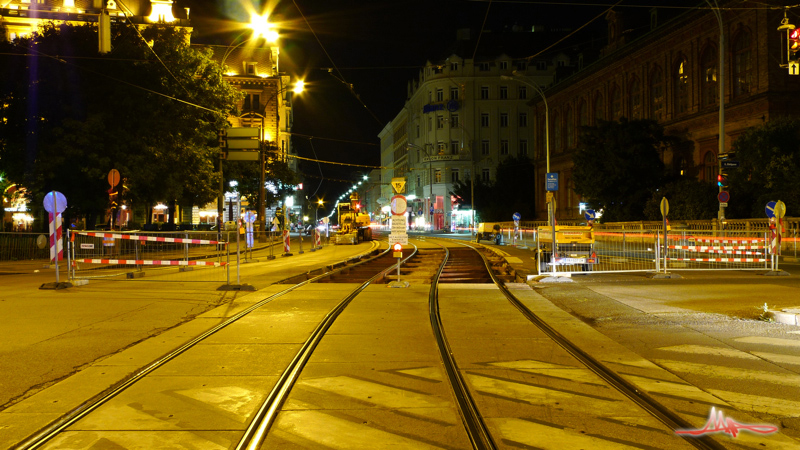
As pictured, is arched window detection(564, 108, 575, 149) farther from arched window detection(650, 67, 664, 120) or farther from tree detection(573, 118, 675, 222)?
tree detection(573, 118, 675, 222)

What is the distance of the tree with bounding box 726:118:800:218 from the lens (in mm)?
31453

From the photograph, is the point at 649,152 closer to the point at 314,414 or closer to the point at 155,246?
the point at 155,246

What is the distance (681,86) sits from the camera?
49312 millimetres

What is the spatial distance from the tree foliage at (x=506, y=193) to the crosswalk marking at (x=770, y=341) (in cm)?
6298

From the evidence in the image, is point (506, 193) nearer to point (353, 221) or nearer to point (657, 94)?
point (657, 94)

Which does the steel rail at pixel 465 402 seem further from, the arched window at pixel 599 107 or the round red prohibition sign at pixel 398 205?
the arched window at pixel 599 107

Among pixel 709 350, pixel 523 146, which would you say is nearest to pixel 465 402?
pixel 709 350

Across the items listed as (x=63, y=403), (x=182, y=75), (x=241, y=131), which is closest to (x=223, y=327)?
(x=63, y=403)

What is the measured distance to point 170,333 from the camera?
10141 mm

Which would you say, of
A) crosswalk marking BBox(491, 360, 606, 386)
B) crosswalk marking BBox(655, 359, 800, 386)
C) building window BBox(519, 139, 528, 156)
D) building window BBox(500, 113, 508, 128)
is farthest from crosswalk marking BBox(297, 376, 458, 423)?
building window BBox(519, 139, 528, 156)

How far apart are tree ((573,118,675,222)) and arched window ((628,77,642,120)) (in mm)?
5948

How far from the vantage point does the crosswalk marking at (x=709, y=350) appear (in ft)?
27.9

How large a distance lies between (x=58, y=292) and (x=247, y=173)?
37.3m

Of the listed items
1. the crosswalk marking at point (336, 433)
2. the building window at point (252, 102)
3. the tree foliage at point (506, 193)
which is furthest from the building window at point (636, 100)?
the crosswalk marking at point (336, 433)
